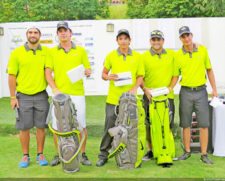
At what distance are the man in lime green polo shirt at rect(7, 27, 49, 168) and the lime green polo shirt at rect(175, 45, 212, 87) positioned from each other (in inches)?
67.7

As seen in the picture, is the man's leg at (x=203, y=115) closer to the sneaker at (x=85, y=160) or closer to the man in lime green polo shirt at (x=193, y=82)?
the man in lime green polo shirt at (x=193, y=82)

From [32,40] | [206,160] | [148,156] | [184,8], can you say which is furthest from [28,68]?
[184,8]

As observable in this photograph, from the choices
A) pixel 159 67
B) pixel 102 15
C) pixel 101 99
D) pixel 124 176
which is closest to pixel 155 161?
pixel 124 176

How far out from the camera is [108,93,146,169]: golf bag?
570 centimetres

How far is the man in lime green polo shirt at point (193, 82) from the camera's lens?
6.00 metres

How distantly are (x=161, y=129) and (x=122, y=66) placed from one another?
0.93 m

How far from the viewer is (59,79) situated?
5.91 meters

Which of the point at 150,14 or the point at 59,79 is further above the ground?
the point at 150,14

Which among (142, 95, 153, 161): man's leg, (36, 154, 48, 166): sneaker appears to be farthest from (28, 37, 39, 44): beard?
(142, 95, 153, 161): man's leg

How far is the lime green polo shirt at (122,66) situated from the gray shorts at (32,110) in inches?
34.7

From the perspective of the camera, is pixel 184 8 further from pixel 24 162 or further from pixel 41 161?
pixel 24 162

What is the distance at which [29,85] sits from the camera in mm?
5910

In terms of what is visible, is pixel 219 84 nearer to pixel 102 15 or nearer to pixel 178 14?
pixel 178 14

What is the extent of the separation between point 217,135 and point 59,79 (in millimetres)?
2270
